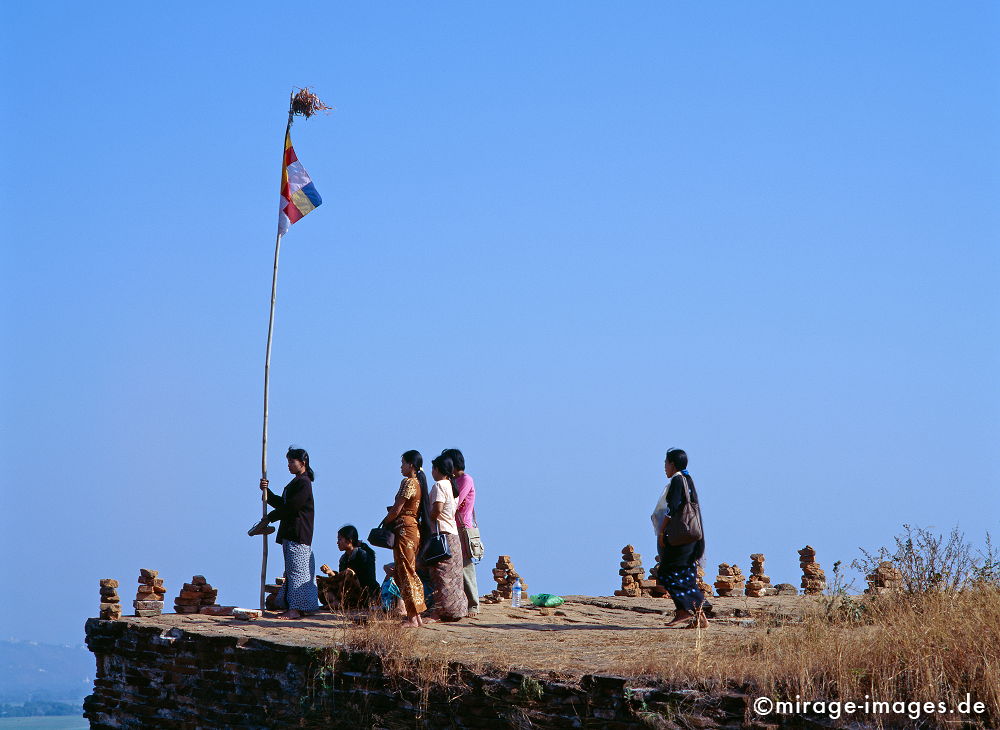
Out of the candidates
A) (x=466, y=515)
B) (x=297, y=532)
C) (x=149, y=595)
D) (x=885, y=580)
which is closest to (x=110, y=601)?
(x=149, y=595)

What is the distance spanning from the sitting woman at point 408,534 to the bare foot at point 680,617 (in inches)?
97.3

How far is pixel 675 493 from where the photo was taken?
37.3 ft

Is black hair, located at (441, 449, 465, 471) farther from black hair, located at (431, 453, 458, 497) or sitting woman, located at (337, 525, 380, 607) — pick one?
sitting woman, located at (337, 525, 380, 607)

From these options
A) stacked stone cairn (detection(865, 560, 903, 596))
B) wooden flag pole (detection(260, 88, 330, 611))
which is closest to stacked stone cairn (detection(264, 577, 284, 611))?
wooden flag pole (detection(260, 88, 330, 611))

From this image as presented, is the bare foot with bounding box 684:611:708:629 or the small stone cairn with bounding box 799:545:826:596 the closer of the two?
the bare foot with bounding box 684:611:708:629

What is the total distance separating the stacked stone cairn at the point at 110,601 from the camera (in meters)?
12.9

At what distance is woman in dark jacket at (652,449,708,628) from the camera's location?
11414mm

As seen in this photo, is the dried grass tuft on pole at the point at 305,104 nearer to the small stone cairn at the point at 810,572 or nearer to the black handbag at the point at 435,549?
the black handbag at the point at 435,549

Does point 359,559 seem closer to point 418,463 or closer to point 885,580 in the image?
point 418,463

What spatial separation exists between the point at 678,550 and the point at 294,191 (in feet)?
20.6

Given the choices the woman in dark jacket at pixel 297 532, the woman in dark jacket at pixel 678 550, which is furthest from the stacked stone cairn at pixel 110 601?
the woman in dark jacket at pixel 678 550

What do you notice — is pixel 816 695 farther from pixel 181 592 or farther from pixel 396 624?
pixel 181 592

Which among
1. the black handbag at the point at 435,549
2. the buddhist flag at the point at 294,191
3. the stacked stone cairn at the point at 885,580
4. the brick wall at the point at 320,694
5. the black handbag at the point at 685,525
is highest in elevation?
the buddhist flag at the point at 294,191

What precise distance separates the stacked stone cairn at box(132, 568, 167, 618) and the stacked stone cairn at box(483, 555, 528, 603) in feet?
13.6
